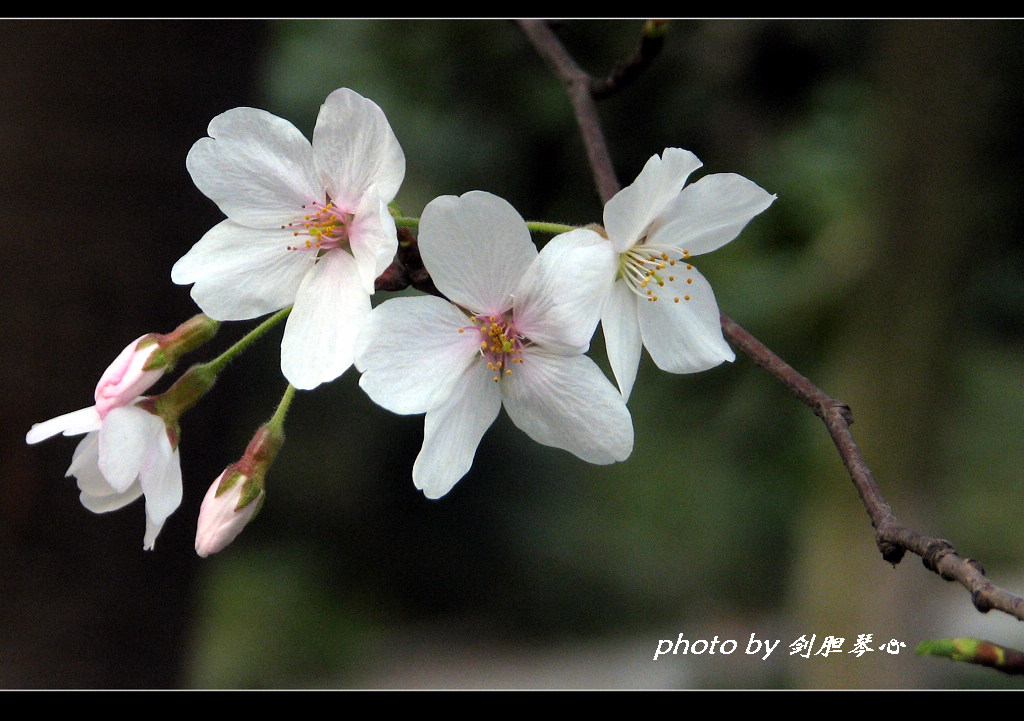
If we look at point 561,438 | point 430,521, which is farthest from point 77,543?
point 430,521

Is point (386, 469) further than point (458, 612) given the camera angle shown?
No

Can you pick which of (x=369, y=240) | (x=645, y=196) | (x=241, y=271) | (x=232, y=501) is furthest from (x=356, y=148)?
(x=232, y=501)

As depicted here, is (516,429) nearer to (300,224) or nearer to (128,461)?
(300,224)

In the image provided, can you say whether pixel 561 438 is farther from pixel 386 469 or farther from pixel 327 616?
pixel 327 616

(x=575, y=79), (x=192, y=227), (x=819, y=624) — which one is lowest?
(x=819, y=624)

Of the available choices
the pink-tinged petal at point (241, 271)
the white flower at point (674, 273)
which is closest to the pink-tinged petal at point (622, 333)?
the white flower at point (674, 273)

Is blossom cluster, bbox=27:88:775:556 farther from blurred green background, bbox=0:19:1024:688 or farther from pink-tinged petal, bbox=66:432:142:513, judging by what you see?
blurred green background, bbox=0:19:1024:688

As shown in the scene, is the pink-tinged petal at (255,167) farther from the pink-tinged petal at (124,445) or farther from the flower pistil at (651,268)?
the flower pistil at (651,268)
